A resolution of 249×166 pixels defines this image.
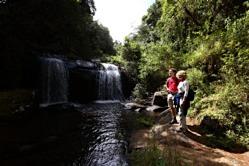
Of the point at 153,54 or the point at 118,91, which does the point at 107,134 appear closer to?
the point at 153,54

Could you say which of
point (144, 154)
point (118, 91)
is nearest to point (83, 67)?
point (118, 91)

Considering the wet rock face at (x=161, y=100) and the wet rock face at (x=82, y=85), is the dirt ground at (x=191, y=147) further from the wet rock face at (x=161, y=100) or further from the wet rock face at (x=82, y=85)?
the wet rock face at (x=82, y=85)

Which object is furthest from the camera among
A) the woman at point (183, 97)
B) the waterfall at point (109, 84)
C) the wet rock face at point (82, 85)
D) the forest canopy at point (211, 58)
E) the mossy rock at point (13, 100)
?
the waterfall at point (109, 84)

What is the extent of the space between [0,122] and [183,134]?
295 inches

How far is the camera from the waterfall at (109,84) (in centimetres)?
2150

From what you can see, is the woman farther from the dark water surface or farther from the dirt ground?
the dark water surface

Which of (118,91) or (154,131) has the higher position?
(118,91)

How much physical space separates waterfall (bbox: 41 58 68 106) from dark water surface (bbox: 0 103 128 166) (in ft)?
13.6

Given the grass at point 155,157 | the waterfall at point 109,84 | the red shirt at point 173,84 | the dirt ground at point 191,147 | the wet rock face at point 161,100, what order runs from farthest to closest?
the waterfall at point 109,84 → the wet rock face at point 161,100 → the red shirt at point 173,84 → the dirt ground at point 191,147 → the grass at point 155,157

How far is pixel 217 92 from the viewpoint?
9.69 metres

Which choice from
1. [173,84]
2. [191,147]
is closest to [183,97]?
[173,84]

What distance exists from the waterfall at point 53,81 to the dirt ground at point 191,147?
9.92 m

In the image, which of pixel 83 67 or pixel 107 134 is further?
pixel 83 67

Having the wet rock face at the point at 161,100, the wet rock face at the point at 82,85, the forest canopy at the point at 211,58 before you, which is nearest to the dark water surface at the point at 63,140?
the forest canopy at the point at 211,58
